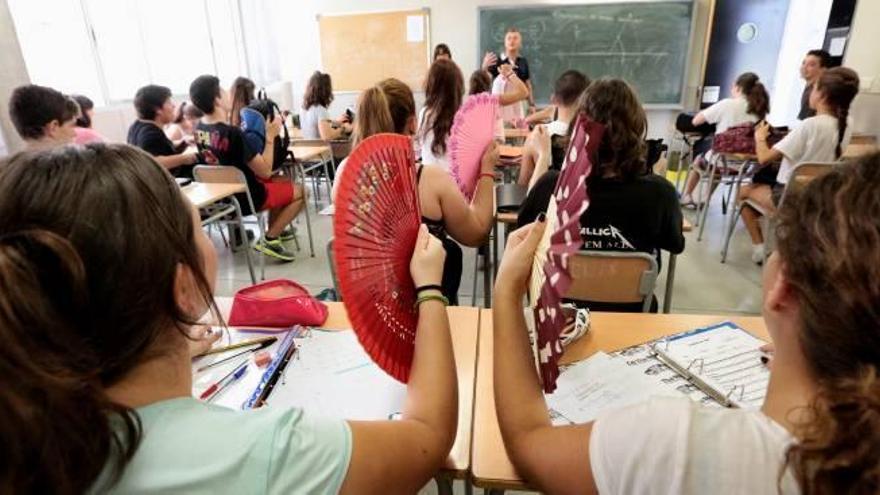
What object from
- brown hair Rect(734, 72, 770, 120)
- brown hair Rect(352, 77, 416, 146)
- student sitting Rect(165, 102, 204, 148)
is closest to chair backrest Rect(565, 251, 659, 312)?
brown hair Rect(352, 77, 416, 146)

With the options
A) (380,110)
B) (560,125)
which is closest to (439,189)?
(380,110)

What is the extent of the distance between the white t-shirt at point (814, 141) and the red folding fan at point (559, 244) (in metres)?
3.24

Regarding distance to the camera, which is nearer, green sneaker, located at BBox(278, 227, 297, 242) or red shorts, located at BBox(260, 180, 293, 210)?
red shorts, located at BBox(260, 180, 293, 210)

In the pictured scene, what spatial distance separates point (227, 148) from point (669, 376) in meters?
3.41

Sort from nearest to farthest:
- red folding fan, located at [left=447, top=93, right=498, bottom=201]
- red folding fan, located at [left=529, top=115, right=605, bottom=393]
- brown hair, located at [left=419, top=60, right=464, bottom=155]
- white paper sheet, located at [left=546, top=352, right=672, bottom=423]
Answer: red folding fan, located at [left=529, top=115, right=605, bottom=393]
white paper sheet, located at [left=546, top=352, right=672, bottom=423]
red folding fan, located at [left=447, top=93, right=498, bottom=201]
brown hair, located at [left=419, top=60, right=464, bottom=155]

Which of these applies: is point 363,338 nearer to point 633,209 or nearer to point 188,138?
point 633,209

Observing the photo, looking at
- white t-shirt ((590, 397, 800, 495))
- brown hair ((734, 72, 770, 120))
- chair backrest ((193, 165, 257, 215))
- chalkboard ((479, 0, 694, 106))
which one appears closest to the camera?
white t-shirt ((590, 397, 800, 495))

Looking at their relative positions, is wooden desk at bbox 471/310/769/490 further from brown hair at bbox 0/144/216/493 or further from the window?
the window

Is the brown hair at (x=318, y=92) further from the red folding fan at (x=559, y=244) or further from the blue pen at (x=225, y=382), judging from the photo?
the red folding fan at (x=559, y=244)

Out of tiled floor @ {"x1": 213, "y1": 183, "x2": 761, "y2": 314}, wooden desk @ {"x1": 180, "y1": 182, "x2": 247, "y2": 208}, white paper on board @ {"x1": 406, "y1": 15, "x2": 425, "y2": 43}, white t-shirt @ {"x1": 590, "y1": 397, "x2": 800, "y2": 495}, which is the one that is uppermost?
white paper on board @ {"x1": 406, "y1": 15, "x2": 425, "y2": 43}

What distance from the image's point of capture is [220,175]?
3.54 meters

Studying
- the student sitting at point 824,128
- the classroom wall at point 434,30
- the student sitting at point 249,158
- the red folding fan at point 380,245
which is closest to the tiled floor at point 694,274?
the student sitting at point 249,158

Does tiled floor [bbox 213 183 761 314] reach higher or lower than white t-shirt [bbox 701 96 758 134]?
lower

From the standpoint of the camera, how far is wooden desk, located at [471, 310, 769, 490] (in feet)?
2.91
